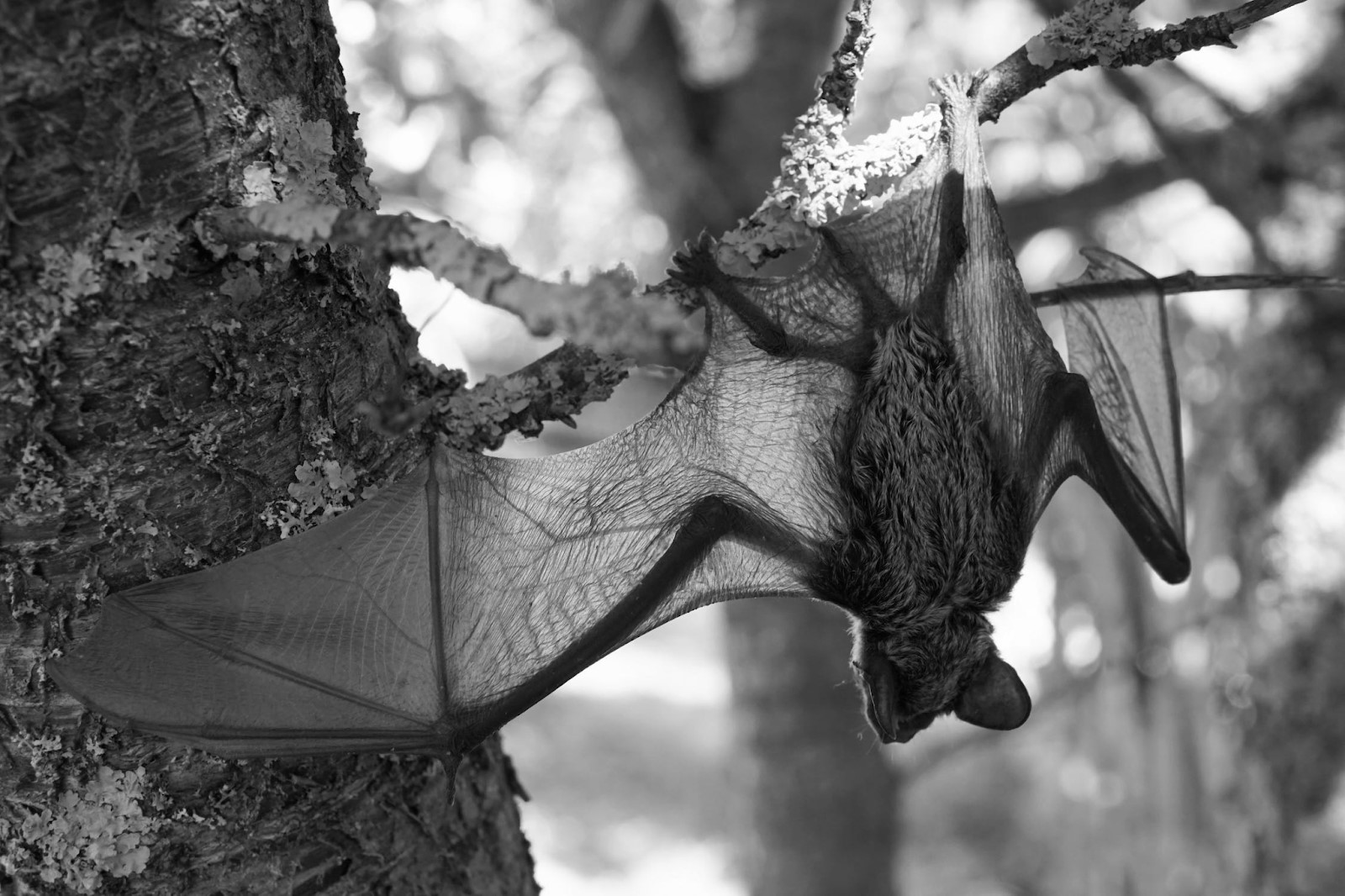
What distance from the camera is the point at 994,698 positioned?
257 centimetres

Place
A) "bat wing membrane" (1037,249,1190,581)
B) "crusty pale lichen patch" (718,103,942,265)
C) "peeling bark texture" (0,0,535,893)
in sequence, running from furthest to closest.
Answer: "bat wing membrane" (1037,249,1190,581), "crusty pale lichen patch" (718,103,942,265), "peeling bark texture" (0,0,535,893)

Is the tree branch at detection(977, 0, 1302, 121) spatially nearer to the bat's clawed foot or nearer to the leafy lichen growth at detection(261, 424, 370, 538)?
the bat's clawed foot

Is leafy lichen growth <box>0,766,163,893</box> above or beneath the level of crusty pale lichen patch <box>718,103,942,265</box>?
beneath

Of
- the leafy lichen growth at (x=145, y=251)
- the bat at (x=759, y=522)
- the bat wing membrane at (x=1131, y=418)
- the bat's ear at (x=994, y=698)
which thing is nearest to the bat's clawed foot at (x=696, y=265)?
the bat at (x=759, y=522)

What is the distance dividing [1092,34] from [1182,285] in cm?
92

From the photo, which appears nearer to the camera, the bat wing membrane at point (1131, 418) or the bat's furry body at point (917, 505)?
the bat's furry body at point (917, 505)

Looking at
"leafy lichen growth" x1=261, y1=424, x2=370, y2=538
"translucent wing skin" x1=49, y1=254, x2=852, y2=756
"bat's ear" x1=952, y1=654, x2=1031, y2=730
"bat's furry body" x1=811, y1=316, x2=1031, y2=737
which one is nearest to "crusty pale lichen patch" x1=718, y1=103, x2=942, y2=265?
"translucent wing skin" x1=49, y1=254, x2=852, y2=756

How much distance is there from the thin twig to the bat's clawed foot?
105cm

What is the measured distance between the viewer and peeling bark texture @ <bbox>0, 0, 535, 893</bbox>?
54.2 inches

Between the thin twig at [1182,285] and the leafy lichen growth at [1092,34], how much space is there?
1.92ft

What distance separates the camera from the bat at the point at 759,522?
1747 millimetres

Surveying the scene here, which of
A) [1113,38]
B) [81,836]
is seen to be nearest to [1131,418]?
[1113,38]

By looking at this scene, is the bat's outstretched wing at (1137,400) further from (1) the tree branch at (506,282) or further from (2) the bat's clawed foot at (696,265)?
(1) the tree branch at (506,282)

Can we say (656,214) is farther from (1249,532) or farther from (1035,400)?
(1035,400)
